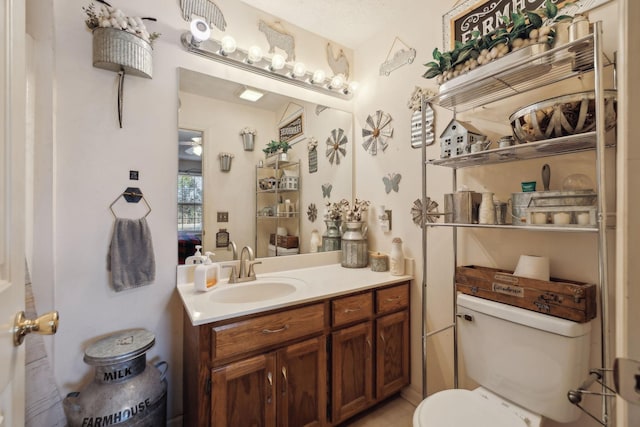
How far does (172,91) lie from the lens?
150cm

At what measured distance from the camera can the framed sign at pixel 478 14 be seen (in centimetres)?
120

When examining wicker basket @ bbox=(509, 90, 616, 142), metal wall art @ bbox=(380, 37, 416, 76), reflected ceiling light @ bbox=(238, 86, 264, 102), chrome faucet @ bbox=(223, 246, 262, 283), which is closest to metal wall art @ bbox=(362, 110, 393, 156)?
metal wall art @ bbox=(380, 37, 416, 76)

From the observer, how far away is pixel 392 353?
1.65m

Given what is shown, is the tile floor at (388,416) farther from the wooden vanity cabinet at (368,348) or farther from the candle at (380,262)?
the candle at (380,262)

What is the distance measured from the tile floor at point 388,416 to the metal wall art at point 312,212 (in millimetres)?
1292

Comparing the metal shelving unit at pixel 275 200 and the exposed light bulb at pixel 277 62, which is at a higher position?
the exposed light bulb at pixel 277 62

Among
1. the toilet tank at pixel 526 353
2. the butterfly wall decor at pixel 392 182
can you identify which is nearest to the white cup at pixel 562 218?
the toilet tank at pixel 526 353

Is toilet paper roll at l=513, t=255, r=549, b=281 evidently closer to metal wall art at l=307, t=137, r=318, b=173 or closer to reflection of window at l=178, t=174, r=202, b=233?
metal wall art at l=307, t=137, r=318, b=173

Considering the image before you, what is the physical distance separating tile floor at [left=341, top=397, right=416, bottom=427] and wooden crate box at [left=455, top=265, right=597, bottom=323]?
2.99 feet

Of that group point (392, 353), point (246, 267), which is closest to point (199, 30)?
point (246, 267)

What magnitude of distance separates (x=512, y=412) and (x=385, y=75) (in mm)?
1992

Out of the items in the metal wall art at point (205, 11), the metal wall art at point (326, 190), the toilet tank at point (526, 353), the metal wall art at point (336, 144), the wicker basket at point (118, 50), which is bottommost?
the toilet tank at point (526, 353)

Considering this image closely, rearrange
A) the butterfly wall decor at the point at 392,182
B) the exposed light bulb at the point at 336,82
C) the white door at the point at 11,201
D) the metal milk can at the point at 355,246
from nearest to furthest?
1. the white door at the point at 11,201
2. the butterfly wall decor at the point at 392,182
3. the metal milk can at the point at 355,246
4. the exposed light bulb at the point at 336,82

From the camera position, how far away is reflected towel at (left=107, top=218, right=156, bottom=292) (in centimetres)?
131
